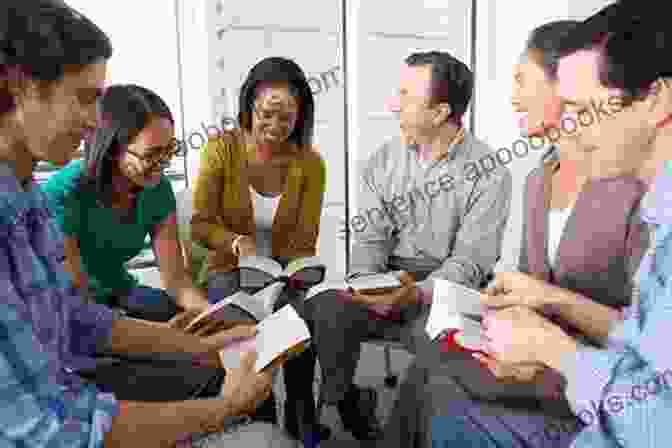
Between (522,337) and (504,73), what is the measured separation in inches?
94.5

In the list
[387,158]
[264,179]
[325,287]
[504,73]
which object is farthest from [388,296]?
[504,73]

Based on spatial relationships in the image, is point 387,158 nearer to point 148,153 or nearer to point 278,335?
point 148,153

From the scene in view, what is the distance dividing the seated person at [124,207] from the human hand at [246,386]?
0.52 m

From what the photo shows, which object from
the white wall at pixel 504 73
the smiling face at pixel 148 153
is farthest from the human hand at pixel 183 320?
the white wall at pixel 504 73

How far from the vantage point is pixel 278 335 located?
99 cm

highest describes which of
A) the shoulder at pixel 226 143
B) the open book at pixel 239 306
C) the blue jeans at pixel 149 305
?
the shoulder at pixel 226 143

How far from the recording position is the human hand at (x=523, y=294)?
43.2 inches

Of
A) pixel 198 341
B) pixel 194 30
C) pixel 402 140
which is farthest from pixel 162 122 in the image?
pixel 194 30

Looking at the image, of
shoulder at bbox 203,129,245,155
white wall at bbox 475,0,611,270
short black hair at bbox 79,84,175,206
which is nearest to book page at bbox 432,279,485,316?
short black hair at bbox 79,84,175,206

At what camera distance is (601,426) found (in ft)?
2.27

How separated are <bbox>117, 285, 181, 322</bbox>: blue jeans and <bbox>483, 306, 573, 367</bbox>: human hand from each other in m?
0.85

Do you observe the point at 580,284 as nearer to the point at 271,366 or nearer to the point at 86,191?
the point at 271,366

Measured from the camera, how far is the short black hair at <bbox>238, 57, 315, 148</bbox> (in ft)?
5.61

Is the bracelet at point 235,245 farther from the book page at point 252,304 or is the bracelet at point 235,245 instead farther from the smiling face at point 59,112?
the smiling face at point 59,112
